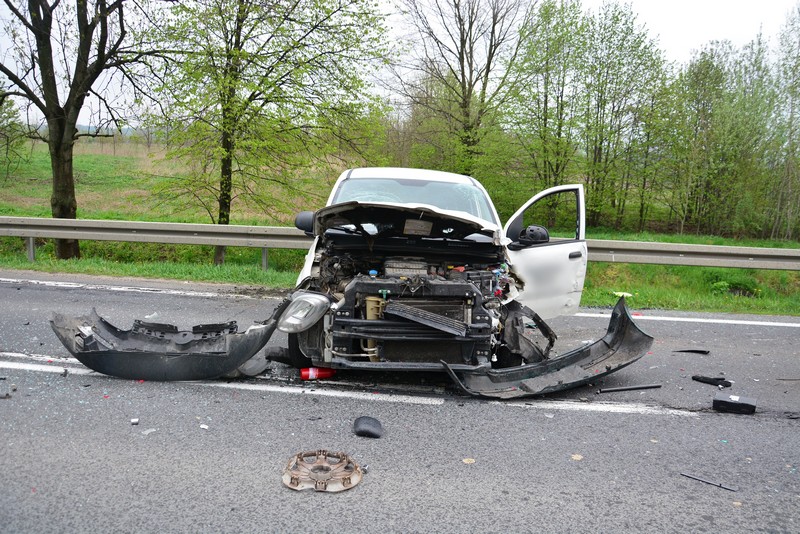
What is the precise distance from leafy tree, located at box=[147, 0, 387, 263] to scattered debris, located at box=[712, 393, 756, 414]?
385 inches

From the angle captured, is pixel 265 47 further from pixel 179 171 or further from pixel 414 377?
pixel 414 377

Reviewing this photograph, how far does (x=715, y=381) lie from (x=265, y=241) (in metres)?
8.06

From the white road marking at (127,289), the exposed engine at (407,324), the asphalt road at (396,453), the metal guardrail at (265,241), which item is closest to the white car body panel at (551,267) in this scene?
the asphalt road at (396,453)

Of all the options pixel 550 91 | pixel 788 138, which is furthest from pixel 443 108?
pixel 788 138

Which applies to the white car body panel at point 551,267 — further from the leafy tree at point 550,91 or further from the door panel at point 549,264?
the leafy tree at point 550,91

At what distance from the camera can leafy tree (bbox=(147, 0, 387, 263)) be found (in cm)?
1256

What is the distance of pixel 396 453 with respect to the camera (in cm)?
343

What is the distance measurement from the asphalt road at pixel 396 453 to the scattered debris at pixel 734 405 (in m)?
0.09

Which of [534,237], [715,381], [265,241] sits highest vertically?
[534,237]

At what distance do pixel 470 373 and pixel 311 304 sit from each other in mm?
1291

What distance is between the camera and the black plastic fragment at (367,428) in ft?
11.9

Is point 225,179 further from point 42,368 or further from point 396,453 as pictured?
point 396,453

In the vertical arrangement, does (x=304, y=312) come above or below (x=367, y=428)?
above

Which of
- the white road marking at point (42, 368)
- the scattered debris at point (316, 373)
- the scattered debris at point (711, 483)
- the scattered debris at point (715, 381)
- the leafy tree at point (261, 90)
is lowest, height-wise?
the white road marking at point (42, 368)
